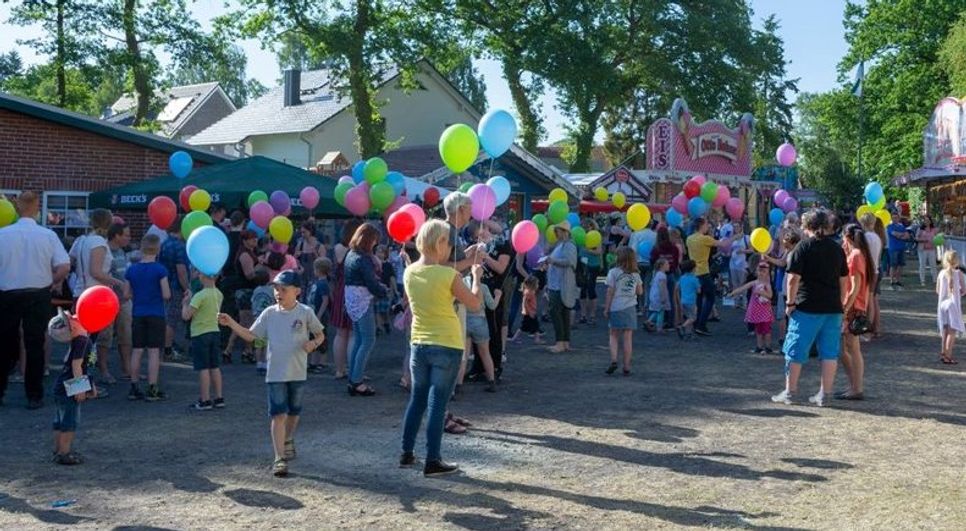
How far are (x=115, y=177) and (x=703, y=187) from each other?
10.5 meters

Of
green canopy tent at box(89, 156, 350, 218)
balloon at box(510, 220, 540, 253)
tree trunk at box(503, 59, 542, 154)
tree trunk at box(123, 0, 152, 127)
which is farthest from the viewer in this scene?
tree trunk at box(503, 59, 542, 154)

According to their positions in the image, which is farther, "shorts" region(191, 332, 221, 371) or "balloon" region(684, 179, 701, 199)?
"balloon" region(684, 179, 701, 199)

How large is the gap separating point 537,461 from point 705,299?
7.78m

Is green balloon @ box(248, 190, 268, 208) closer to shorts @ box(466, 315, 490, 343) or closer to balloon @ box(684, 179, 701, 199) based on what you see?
shorts @ box(466, 315, 490, 343)

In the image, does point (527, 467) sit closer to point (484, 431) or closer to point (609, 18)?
point (484, 431)

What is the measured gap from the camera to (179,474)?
6215mm

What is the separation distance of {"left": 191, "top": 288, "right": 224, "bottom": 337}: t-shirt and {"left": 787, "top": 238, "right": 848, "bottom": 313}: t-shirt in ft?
16.6

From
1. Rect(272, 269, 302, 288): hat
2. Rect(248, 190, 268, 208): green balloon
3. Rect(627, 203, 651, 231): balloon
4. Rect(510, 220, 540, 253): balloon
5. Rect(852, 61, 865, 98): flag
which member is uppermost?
Rect(852, 61, 865, 98): flag

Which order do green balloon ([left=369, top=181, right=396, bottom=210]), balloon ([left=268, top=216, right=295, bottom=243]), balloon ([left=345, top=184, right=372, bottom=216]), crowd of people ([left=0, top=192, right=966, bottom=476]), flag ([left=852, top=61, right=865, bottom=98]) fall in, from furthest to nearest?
flag ([left=852, top=61, right=865, bottom=98]) → balloon ([left=345, top=184, right=372, bottom=216]) → green balloon ([left=369, top=181, right=396, bottom=210]) → balloon ([left=268, top=216, right=295, bottom=243]) → crowd of people ([left=0, top=192, right=966, bottom=476])

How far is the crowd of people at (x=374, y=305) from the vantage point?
620cm

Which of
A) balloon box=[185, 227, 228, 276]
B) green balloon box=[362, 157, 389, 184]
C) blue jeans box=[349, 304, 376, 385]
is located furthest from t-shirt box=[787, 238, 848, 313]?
green balloon box=[362, 157, 389, 184]

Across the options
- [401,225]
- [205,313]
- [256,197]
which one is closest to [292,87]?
[256,197]

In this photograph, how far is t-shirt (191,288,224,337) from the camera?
Result: 8.35 meters

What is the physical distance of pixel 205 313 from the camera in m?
8.43
